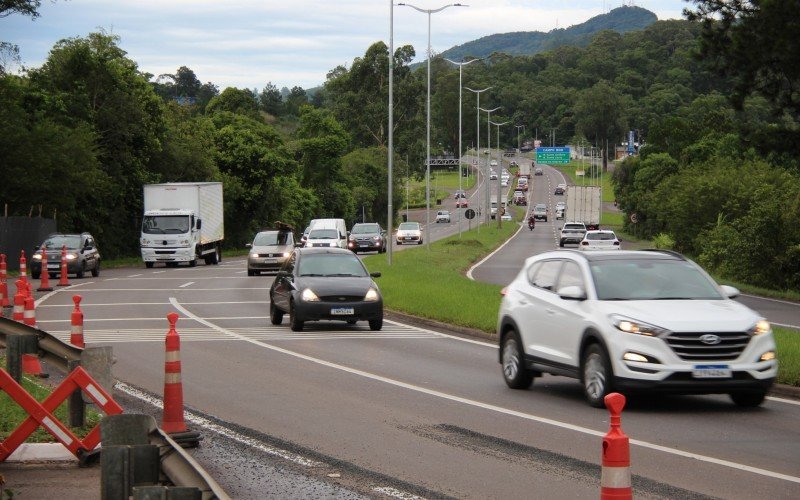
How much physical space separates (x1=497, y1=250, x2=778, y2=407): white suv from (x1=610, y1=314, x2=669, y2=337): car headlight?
0.03 ft

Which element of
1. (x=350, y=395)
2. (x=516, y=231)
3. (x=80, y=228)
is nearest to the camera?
(x=350, y=395)

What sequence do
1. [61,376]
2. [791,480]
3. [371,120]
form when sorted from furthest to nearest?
[371,120]
[61,376]
[791,480]

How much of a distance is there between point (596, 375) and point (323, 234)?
4214 cm

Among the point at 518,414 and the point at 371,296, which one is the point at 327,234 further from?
the point at 518,414

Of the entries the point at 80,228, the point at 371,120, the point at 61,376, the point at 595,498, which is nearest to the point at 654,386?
the point at 595,498

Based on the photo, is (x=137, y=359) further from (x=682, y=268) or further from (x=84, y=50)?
(x=84, y=50)

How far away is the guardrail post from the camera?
10758 millimetres

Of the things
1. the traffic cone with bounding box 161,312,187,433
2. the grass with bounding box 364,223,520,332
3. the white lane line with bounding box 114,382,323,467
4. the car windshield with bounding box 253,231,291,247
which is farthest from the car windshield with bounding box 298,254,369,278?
the car windshield with bounding box 253,231,291,247

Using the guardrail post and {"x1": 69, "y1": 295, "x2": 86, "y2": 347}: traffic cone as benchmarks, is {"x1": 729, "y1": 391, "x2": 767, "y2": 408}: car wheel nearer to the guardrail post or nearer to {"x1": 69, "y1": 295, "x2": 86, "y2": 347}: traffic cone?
the guardrail post

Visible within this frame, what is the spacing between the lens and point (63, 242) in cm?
4319

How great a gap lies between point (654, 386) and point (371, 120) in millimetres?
114627

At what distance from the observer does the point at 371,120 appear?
414ft

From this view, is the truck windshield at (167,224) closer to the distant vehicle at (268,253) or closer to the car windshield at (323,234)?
the car windshield at (323,234)

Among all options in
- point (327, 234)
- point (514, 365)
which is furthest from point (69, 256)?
point (514, 365)
